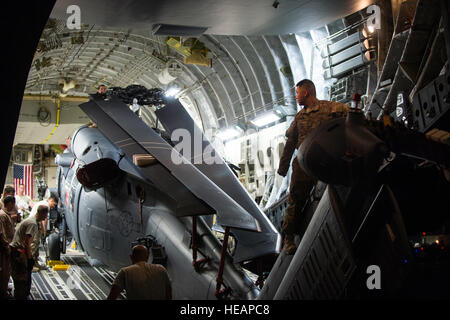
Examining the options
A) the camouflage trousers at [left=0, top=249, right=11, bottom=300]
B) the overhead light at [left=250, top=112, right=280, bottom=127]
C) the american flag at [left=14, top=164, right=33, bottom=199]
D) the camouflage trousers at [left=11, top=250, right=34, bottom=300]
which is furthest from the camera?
the american flag at [left=14, top=164, right=33, bottom=199]

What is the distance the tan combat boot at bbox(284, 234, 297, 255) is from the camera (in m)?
4.08

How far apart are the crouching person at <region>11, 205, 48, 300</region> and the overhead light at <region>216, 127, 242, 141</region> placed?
10345 mm

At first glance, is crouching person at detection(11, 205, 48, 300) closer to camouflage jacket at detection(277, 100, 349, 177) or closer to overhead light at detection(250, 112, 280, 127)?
camouflage jacket at detection(277, 100, 349, 177)

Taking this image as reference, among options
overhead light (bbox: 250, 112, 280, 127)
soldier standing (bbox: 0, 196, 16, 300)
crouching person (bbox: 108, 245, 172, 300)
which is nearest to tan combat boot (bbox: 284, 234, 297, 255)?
crouching person (bbox: 108, 245, 172, 300)

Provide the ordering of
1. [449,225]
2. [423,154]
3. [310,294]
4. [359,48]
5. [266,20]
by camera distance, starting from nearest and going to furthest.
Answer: [423,154] → [310,294] → [449,225] → [266,20] → [359,48]

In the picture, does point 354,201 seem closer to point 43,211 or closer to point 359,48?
point 43,211

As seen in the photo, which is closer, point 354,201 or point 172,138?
point 354,201

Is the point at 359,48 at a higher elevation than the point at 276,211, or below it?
higher

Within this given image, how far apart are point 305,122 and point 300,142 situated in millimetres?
206

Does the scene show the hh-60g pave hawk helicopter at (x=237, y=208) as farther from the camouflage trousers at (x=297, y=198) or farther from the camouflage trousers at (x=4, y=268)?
the camouflage trousers at (x=4, y=268)

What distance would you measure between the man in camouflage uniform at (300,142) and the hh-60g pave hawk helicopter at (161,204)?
0.34 metres

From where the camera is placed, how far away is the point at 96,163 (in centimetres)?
665
